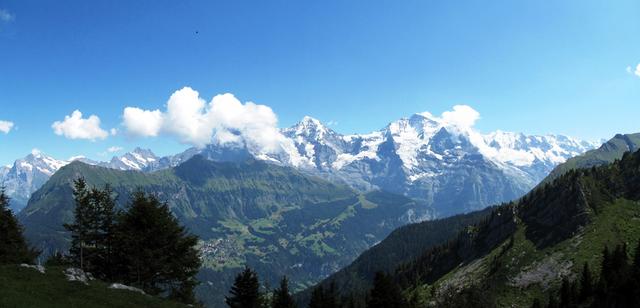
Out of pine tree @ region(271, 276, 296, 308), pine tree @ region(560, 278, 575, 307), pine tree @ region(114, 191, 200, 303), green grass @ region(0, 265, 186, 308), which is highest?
pine tree @ region(114, 191, 200, 303)

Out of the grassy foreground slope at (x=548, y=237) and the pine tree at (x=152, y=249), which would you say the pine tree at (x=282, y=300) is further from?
the grassy foreground slope at (x=548, y=237)

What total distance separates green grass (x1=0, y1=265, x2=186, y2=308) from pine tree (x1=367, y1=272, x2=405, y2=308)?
102 feet

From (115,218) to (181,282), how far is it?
13969 millimetres

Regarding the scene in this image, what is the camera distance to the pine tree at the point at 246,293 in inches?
2963

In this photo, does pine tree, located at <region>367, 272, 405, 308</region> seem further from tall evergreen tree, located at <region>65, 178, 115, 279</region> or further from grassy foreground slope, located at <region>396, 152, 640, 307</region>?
grassy foreground slope, located at <region>396, 152, 640, 307</region>

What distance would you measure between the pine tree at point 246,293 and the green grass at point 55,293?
23986 millimetres

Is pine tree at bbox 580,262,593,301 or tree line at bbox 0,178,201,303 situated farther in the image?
pine tree at bbox 580,262,593,301

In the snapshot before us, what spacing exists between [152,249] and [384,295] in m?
35.2

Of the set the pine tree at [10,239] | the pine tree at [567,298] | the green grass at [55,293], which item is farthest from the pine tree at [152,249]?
the pine tree at [567,298]

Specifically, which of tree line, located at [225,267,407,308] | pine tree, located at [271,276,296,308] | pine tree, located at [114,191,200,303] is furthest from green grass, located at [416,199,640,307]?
pine tree, located at [114,191,200,303]

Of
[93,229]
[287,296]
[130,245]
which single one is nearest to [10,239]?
[93,229]

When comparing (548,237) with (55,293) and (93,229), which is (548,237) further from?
(55,293)

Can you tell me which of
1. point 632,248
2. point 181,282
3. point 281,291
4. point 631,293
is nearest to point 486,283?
point 632,248

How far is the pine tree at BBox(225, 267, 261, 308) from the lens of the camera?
75.2m
